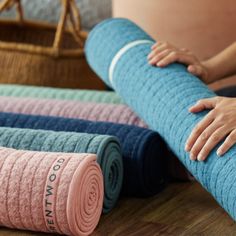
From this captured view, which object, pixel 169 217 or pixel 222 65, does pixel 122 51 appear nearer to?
pixel 222 65

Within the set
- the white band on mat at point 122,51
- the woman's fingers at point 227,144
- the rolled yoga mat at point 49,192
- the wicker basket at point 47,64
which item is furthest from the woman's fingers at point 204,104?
the wicker basket at point 47,64

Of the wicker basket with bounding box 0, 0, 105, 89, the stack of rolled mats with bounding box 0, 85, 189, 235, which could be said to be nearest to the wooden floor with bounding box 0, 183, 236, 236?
the stack of rolled mats with bounding box 0, 85, 189, 235

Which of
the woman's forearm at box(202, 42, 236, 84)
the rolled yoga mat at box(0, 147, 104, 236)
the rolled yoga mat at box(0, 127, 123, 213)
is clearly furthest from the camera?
the woman's forearm at box(202, 42, 236, 84)

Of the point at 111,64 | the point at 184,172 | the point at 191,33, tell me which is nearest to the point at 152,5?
the point at 191,33

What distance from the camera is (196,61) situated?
1.45 metres

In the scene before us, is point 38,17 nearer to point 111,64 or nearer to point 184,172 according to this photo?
point 111,64

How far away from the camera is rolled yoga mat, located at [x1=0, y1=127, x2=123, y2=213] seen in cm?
119

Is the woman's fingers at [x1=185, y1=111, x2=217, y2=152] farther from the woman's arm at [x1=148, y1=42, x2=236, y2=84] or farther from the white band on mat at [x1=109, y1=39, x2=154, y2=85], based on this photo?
the white band on mat at [x1=109, y1=39, x2=154, y2=85]

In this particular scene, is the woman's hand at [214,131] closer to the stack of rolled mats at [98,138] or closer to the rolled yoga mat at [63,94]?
the stack of rolled mats at [98,138]

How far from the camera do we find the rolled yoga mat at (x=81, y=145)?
3.90 feet

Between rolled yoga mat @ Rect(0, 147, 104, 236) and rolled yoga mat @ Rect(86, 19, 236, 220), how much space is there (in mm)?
190

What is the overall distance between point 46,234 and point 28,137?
19 centimetres

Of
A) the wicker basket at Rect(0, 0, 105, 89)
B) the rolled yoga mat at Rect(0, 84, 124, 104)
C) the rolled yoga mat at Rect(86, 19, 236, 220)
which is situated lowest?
the wicker basket at Rect(0, 0, 105, 89)

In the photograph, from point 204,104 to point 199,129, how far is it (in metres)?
0.06
